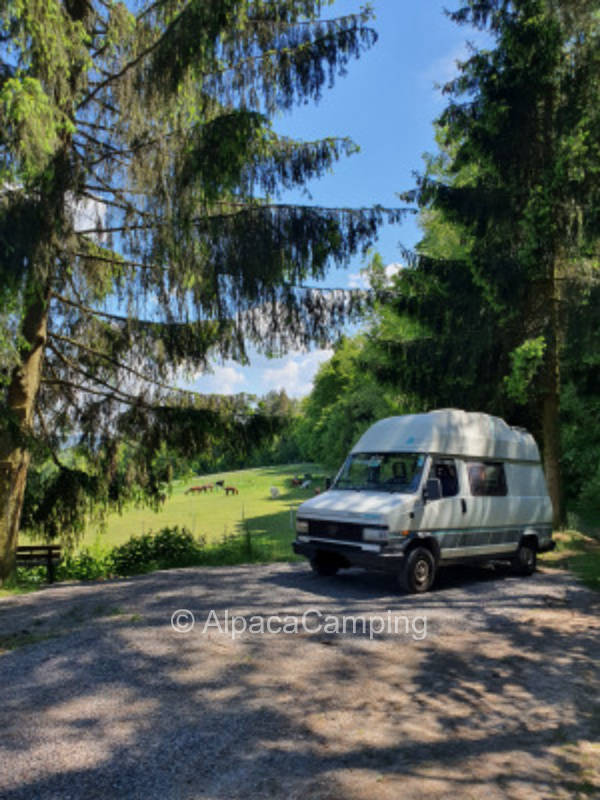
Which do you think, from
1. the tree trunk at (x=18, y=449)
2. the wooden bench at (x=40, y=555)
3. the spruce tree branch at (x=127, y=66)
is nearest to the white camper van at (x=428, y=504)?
the tree trunk at (x=18, y=449)

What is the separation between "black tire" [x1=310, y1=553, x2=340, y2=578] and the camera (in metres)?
9.85

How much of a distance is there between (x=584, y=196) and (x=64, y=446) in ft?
40.2

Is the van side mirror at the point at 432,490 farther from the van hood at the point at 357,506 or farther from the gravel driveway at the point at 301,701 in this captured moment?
the gravel driveway at the point at 301,701

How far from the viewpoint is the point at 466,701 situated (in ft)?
15.9

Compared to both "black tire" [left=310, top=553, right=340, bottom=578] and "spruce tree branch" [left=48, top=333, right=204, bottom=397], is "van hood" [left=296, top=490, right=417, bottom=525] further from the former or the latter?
"spruce tree branch" [left=48, top=333, right=204, bottom=397]

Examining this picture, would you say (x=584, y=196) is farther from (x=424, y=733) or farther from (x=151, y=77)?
(x=424, y=733)

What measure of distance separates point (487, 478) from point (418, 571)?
2391mm

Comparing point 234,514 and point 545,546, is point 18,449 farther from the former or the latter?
point 234,514

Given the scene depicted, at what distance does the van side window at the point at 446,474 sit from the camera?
9.51 meters

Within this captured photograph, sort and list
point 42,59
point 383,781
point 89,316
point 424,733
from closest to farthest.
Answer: point 383,781 → point 424,733 → point 42,59 → point 89,316

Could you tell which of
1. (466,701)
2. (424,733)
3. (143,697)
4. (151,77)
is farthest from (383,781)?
(151,77)

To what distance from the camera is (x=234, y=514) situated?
48281 millimetres

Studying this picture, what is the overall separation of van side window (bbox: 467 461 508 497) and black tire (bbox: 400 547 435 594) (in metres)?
1.57

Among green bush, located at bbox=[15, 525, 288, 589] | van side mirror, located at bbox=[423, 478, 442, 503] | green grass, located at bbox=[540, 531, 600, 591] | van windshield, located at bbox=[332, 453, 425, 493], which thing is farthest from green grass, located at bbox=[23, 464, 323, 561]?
green grass, located at bbox=[540, 531, 600, 591]
